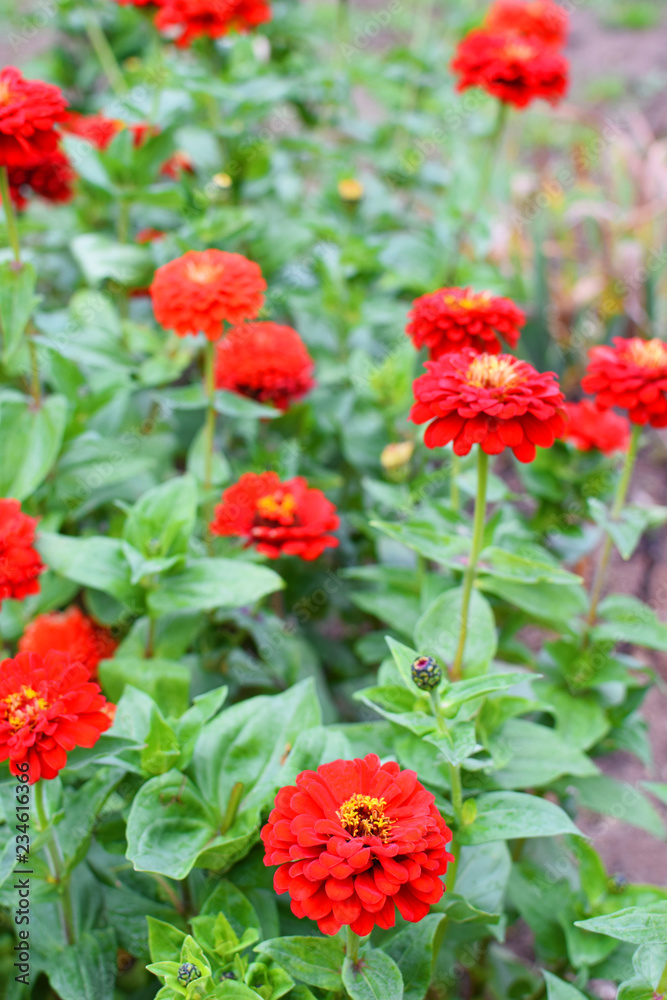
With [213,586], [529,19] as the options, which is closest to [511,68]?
[529,19]

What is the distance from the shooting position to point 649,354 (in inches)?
54.3

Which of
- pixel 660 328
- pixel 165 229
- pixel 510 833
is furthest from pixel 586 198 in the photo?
pixel 510 833

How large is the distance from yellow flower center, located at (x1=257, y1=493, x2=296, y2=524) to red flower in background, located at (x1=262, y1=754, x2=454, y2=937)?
57 cm

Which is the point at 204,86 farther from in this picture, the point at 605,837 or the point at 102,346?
the point at 605,837

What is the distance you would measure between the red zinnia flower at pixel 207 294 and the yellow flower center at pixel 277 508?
11.5 inches

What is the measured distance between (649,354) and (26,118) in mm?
1066

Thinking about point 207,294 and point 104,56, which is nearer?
point 207,294

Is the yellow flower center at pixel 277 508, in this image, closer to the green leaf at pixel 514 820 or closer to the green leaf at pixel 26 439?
the green leaf at pixel 26 439

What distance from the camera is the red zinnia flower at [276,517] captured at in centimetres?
140

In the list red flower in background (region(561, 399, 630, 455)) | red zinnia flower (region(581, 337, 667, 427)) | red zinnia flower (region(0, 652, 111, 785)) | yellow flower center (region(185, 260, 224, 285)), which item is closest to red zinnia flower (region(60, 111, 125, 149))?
yellow flower center (region(185, 260, 224, 285))

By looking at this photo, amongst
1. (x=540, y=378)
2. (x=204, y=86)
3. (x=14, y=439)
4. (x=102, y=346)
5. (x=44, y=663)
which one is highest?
(x=204, y=86)

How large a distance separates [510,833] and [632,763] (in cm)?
137

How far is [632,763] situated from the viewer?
230 centimetres

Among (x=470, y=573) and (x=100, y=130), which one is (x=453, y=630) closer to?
(x=470, y=573)
